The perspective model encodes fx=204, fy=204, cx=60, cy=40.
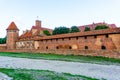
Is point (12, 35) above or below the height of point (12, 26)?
below

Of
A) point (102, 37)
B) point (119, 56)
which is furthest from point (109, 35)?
point (119, 56)

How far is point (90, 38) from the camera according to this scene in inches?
1495

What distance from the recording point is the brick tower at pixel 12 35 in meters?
63.4

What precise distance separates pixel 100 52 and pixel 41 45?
22113 mm

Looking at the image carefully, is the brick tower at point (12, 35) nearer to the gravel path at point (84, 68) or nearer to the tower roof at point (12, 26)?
the tower roof at point (12, 26)

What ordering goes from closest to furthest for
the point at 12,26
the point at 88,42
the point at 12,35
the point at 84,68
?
the point at 84,68, the point at 88,42, the point at 12,35, the point at 12,26

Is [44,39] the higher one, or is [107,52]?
[44,39]

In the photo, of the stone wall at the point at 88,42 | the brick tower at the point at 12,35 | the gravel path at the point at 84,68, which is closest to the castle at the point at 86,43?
the stone wall at the point at 88,42

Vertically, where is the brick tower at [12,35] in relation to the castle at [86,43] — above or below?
above

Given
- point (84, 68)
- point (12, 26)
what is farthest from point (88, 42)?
point (12, 26)

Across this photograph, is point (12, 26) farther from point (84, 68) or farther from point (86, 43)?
point (84, 68)

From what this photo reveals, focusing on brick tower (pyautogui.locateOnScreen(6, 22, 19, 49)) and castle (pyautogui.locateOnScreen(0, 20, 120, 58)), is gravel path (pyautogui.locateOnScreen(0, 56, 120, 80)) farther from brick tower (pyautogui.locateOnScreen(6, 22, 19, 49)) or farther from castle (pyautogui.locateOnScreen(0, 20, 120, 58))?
brick tower (pyautogui.locateOnScreen(6, 22, 19, 49))

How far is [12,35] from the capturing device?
64375 mm

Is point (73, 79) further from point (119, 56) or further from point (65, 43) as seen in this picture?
point (65, 43)
